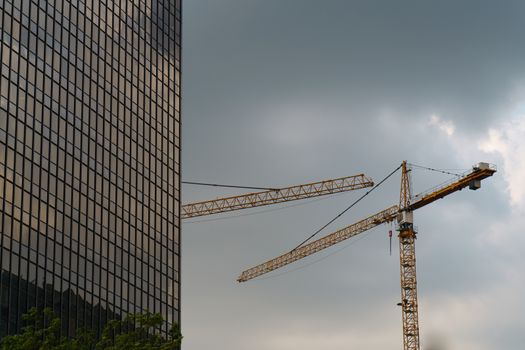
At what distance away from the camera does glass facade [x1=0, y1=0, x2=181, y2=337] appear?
117m

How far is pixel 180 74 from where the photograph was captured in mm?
153875

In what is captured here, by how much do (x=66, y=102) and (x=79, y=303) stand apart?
764 inches

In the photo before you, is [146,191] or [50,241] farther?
[146,191]

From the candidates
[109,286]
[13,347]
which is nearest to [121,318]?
[109,286]

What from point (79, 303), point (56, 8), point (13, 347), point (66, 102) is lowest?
point (13, 347)

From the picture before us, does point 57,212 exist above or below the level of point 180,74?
below

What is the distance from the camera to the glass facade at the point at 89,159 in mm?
116688

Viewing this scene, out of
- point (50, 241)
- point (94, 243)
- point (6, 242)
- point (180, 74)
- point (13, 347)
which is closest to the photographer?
point (13, 347)

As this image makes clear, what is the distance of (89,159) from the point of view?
427ft

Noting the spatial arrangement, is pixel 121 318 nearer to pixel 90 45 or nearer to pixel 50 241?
pixel 50 241

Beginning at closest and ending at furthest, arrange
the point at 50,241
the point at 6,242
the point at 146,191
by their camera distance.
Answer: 1. the point at 6,242
2. the point at 50,241
3. the point at 146,191

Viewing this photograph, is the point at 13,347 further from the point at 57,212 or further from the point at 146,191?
the point at 146,191

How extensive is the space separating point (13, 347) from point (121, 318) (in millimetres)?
42532

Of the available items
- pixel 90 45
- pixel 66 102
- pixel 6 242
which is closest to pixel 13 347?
pixel 6 242
